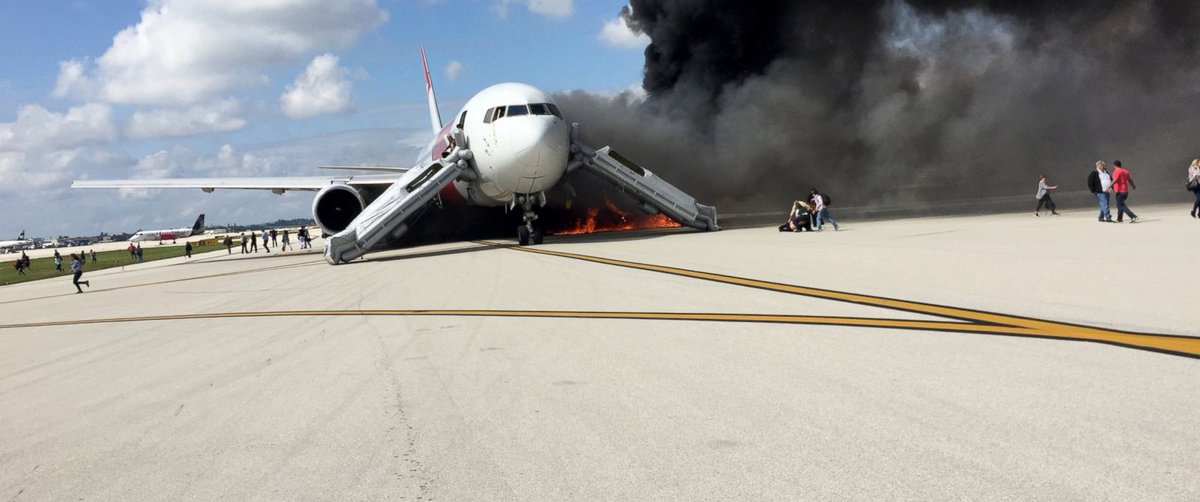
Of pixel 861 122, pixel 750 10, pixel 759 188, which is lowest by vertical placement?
pixel 759 188

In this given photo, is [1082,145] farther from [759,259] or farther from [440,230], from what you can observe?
[440,230]

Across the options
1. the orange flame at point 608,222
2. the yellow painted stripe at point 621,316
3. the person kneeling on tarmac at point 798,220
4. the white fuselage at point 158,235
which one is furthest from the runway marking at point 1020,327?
the white fuselage at point 158,235

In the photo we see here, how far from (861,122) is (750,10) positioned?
7.64 m

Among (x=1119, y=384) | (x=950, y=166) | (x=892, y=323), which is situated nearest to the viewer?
(x=1119, y=384)

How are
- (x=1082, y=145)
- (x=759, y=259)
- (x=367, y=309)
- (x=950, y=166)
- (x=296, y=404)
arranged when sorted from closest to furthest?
(x=296, y=404) < (x=367, y=309) < (x=759, y=259) < (x=1082, y=145) < (x=950, y=166)

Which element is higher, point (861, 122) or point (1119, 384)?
point (861, 122)

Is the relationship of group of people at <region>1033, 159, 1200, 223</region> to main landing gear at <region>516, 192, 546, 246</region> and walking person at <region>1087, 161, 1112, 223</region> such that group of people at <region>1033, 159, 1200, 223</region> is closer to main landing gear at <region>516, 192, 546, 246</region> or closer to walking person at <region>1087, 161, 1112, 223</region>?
walking person at <region>1087, 161, 1112, 223</region>

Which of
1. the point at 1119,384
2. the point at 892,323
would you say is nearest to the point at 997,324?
the point at 892,323

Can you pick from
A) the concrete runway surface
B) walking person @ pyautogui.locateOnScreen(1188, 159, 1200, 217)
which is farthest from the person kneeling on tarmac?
the concrete runway surface

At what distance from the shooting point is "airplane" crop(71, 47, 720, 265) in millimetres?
20438

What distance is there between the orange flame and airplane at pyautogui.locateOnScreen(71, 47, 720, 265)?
28.1 ft

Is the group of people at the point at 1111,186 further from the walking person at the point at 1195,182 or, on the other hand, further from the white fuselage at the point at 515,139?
the white fuselage at the point at 515,139

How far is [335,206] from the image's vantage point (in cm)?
2619

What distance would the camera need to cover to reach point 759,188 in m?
35.5
